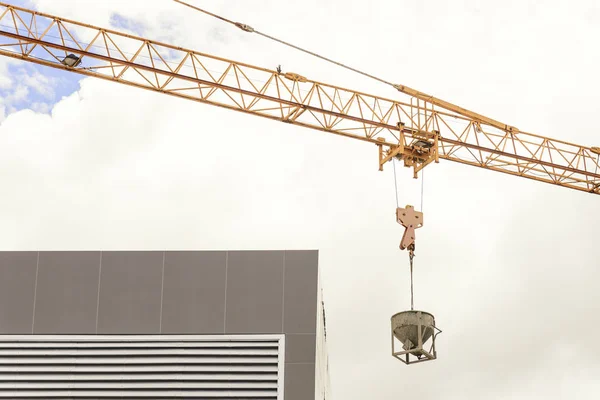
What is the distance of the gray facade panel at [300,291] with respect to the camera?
32.6m

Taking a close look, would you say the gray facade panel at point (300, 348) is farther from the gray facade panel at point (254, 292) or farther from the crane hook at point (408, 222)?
the crane hook at point (408, 222)

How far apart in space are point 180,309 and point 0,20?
2328 cm

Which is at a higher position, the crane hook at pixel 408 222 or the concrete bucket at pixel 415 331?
the crane hook at pixel 408 222

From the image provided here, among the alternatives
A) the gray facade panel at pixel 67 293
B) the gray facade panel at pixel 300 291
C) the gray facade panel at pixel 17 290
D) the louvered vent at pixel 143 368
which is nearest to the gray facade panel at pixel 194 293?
the louvered vent at pixel 143 368

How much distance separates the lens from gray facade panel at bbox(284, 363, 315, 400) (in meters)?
31.8

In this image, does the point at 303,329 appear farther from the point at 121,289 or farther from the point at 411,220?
the point at 411,220

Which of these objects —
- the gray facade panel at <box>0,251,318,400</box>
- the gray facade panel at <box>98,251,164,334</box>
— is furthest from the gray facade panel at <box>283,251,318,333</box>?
the gray facade panel at <box>98,251,164,334</box>

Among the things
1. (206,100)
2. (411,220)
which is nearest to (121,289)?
(411,220)

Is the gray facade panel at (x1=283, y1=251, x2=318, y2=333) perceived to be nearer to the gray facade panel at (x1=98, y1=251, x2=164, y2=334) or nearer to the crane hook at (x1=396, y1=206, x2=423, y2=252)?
the gray facade panel at (x1=98, y1=251, x2=164, y2=334)

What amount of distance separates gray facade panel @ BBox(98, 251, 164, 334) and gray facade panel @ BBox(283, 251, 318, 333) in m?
3.99

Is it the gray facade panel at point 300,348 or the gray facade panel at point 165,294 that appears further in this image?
the gray facade panel at point 165,294

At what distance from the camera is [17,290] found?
33.6 metres

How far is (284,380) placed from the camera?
105 feet

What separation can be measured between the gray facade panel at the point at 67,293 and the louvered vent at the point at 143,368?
413 millimetres
